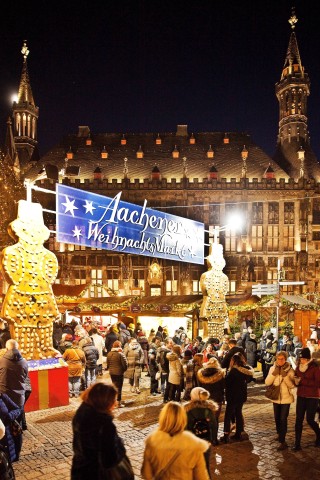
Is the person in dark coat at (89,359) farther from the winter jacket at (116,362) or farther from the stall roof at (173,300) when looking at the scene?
the stall roof at (173,300)

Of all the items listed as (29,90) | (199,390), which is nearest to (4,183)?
(199,390)

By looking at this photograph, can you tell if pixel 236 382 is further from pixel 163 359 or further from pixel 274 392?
pixel 163 359

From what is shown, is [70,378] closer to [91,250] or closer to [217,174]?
[91,250]

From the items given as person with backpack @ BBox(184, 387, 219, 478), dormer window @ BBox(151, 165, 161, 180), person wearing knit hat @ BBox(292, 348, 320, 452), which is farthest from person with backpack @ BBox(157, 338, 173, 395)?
dormer window @ BBox(151, 165, 161, 180)

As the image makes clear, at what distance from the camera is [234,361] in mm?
6551

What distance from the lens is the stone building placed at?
1390 inches

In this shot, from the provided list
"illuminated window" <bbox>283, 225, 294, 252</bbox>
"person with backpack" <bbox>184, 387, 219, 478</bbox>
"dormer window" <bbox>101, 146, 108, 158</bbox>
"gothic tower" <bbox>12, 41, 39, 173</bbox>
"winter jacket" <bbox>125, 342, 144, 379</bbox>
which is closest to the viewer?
"person with backpack" <bbox>184, 387, 219, 478</bbox>

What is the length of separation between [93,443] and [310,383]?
403cm

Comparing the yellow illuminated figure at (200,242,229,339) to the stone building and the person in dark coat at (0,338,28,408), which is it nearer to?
the person in dark coat at (0,338,28,408)

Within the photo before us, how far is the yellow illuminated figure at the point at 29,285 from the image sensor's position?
8211 millimetres

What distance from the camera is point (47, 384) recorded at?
858cm

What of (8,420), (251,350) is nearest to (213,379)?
(8,420)

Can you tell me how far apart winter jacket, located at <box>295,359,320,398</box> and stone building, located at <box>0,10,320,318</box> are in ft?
93.2

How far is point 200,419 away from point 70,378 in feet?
18.3
